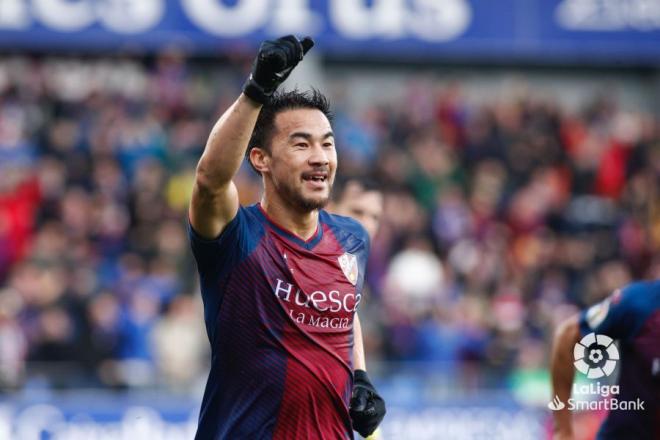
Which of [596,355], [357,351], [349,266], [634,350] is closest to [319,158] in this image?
[349,266]

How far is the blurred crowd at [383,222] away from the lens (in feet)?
40.5

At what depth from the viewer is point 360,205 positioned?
6.71 m

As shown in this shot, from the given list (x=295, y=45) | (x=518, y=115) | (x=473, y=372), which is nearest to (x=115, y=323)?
(x=473, y=372)

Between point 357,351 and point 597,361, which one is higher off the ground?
point 597,361

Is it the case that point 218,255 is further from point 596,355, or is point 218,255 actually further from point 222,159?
point 596,355

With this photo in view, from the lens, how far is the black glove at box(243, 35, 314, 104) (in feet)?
14.4

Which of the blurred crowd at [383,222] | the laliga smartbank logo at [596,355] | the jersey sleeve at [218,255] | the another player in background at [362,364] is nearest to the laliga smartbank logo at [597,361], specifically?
the laliga smartbank logo at [596,355]

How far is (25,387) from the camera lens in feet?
38.6

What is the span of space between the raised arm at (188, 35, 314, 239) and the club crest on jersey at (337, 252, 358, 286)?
32.1 inches

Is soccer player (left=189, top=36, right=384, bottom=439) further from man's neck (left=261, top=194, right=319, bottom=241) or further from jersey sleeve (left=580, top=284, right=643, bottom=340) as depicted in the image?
jersey sleeve (left=580, top=284, right=643, bottom=340)

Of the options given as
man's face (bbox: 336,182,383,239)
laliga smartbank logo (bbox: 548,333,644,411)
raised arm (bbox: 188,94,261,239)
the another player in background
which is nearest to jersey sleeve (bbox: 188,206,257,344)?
raised arm (bbox: 188,94,261,239)

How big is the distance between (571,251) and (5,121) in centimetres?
702

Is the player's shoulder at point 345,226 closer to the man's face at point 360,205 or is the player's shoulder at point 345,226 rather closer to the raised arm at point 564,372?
the man's face at point 360,205

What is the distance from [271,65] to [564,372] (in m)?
2.75
